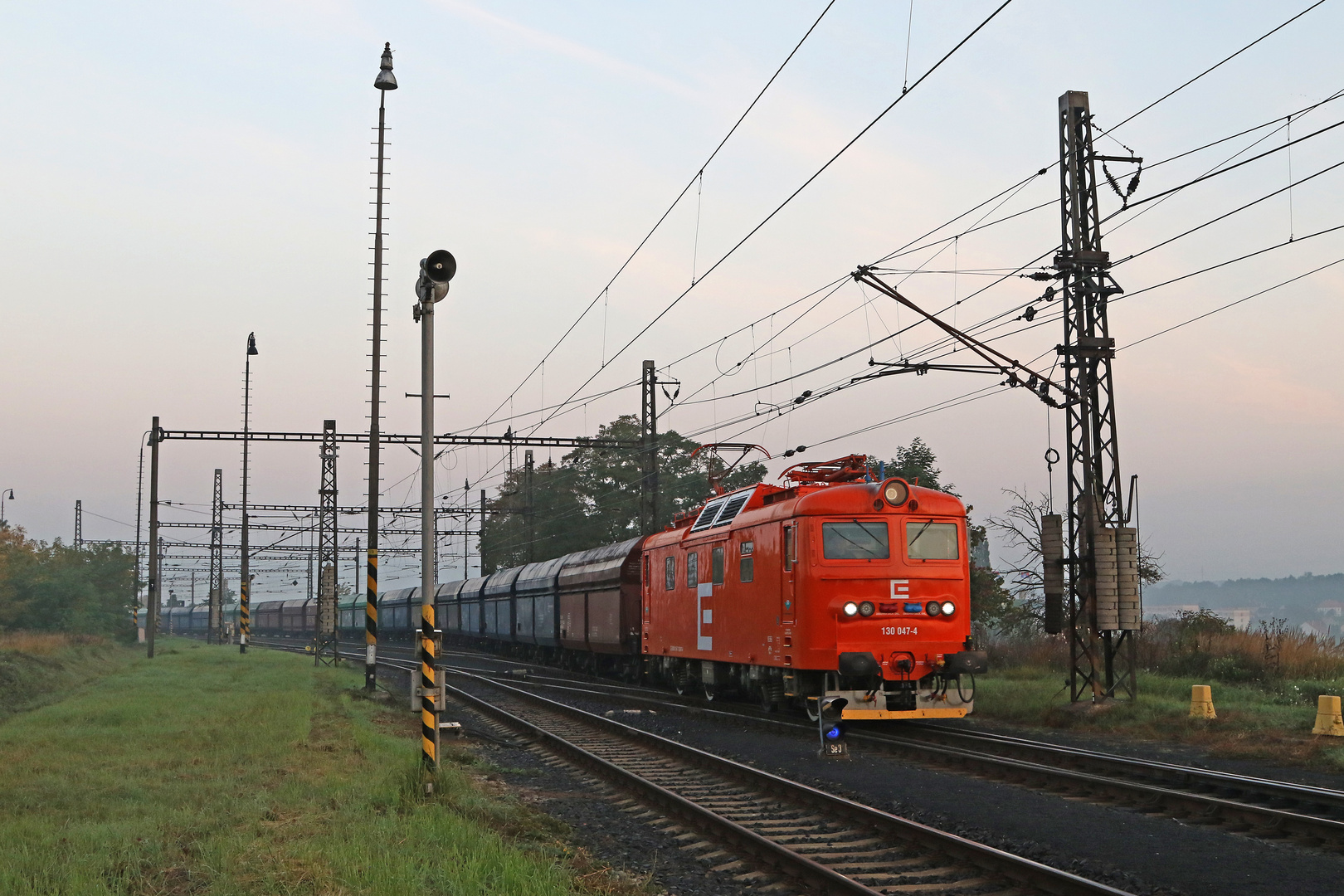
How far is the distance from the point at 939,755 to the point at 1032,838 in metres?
4.71

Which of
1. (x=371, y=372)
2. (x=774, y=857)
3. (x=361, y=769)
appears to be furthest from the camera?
(x=371, y=372)

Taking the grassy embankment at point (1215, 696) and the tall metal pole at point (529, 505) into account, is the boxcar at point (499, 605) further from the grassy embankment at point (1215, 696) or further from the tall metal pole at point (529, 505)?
the grassy embankment at point (1215, 696)

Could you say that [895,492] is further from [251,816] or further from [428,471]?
[251,816]

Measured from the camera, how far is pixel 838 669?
15984 millimetres

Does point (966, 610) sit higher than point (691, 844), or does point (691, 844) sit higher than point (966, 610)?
point (966, 610)

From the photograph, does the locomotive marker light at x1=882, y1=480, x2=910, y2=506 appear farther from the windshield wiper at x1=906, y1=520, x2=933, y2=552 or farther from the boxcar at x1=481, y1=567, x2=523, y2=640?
the boxcar at x1=481, y1=567, x2=523, y2=640

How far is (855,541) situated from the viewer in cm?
1700

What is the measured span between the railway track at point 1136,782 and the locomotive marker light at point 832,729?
794 mm

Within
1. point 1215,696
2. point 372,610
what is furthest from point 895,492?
point 372,610

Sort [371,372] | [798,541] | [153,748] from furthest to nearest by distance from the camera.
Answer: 1. [371,372]
2. [798,541]
3. [153,748]

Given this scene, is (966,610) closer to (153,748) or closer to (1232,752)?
(1232,752)

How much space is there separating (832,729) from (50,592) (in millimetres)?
48455

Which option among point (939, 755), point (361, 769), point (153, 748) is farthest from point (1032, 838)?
point (153, 748)

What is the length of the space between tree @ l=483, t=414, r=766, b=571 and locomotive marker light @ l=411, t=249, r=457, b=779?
5550cm
